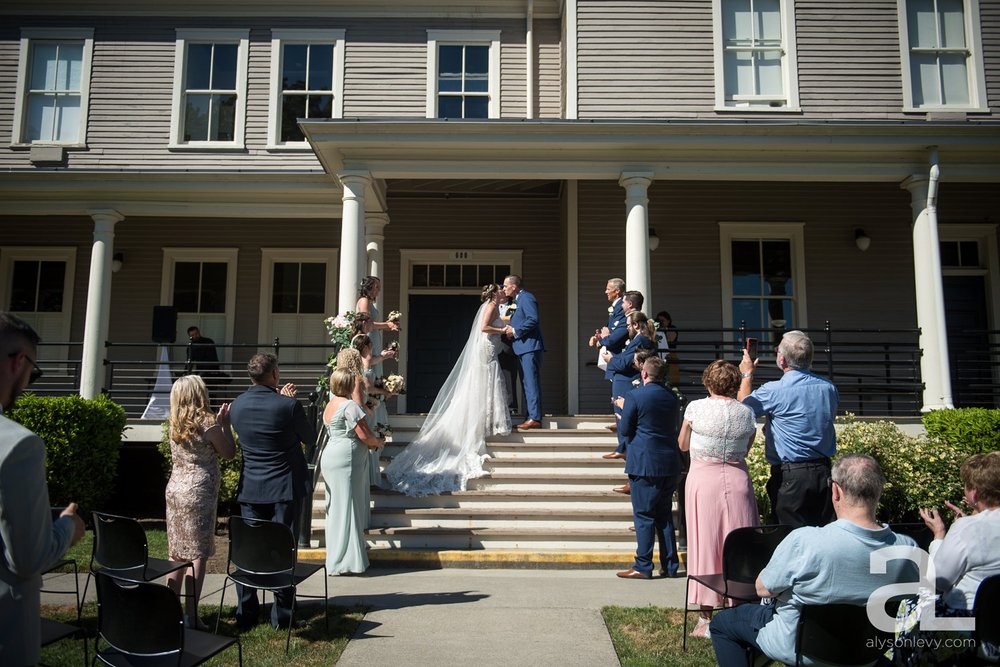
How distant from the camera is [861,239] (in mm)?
11977

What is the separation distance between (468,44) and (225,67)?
172 inches

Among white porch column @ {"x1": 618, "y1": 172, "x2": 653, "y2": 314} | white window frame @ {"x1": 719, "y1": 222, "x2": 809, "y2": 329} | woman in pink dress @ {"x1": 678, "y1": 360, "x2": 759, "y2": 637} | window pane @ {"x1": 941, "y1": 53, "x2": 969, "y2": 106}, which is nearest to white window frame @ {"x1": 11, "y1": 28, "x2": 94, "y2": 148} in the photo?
white porch column @ {"x1": 618, "y1": 172, "x2": 653, "y2": 314}

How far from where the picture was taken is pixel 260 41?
1342cm

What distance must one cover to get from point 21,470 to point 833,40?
43.4ft

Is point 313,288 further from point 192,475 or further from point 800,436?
point 800,436

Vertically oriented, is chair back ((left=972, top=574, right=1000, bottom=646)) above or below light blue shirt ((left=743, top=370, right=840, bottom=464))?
below

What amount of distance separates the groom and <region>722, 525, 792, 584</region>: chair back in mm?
4837

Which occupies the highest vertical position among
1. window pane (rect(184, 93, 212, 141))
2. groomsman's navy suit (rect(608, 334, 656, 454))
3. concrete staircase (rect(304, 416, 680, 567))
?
window pane (rect(184, 93, 212, 141))

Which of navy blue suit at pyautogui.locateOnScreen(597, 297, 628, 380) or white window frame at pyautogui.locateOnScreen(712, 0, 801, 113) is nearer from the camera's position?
navy blue suit at pyautogui.locateOnScreen(597, 297, 628, 380)

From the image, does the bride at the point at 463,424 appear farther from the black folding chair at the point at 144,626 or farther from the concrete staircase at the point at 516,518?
the black folding chair at the point at 144,626

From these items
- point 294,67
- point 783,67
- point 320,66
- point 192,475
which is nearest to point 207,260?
point 294,67

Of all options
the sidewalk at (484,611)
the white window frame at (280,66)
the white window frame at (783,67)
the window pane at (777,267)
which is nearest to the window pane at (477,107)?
the white window frame at (280,66)

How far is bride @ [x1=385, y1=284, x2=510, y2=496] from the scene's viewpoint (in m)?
8.01

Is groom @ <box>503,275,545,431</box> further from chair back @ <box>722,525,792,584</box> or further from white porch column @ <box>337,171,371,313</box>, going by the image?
chair back @ <box>722,525,792,584</box>
